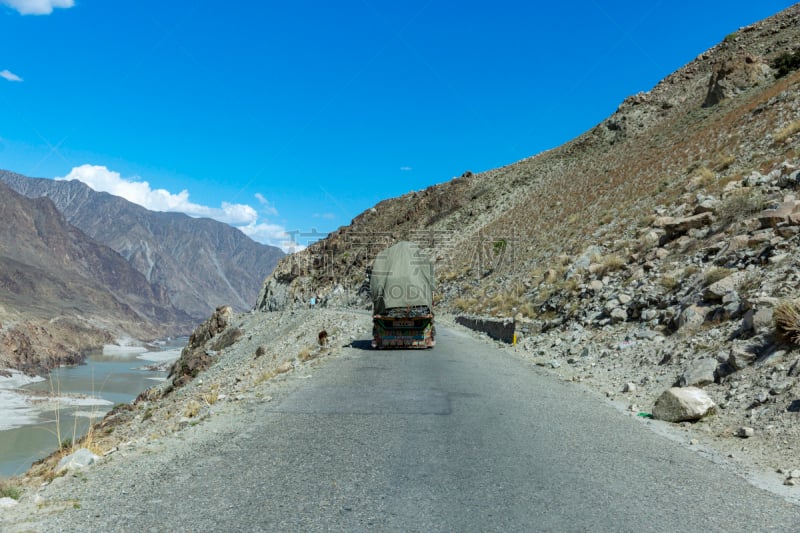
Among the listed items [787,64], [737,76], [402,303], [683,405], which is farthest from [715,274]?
[737,76]

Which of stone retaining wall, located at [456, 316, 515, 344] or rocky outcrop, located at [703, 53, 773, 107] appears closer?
stone retaining wall, located at [456, 316, 515, 344]

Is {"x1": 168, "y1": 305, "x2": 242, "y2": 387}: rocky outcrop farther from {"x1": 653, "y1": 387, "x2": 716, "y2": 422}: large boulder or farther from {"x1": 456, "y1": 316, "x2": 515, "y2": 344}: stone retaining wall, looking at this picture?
{"x1": 653, "y1": 387, "x2": 716, "y2": 422}: large boulder

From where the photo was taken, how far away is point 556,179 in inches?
2606

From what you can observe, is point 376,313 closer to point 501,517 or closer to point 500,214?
point 501,517

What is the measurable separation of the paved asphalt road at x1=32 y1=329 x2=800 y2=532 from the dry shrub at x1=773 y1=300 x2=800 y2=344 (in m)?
2.84

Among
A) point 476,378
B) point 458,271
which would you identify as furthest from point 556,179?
point 476,378

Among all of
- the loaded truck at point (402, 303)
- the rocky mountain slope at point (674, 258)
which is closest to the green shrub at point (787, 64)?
the rocky mountain slope at point (674, 258)

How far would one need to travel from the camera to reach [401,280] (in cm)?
1994

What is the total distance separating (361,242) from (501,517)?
262 feet

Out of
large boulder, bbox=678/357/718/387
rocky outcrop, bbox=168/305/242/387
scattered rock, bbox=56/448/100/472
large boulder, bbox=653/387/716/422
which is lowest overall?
rocky outcrop, bbox=168/305/242/387

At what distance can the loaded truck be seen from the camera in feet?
63.9

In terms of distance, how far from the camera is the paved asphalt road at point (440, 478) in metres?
4.28

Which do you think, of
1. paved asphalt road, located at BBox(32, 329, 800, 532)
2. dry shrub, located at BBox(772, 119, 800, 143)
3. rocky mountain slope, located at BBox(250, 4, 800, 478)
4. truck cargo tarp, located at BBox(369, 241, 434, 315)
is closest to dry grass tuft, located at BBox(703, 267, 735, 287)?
rocky mountain slope, located at BBox(250, 4, 800, 478)

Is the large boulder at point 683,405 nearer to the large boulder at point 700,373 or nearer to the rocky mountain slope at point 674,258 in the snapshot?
the rocky mountain slope at point 674,258
